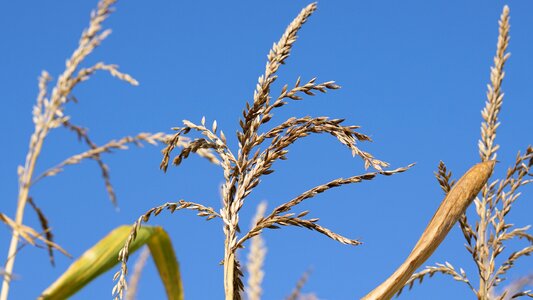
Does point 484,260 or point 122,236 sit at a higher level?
point 122,236

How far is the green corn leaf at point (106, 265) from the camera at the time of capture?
6.86 ft

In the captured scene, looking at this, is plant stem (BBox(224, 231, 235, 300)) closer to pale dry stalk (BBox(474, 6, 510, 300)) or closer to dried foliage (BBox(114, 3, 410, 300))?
Result: dried foliage (BBox(114, 3, 410, 300))

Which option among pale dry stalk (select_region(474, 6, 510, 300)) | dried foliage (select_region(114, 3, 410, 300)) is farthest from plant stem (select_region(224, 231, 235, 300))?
pale dry stalk (select_region(474, 6, 510, 300))

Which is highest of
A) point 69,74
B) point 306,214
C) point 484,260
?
point 69,74

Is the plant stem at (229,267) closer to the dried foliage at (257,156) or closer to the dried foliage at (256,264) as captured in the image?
the dried foliage at (257,156)

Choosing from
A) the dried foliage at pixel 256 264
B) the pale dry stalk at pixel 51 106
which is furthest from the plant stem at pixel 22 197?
the dried foliage at pixel 256 264

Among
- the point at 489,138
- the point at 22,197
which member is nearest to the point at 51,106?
the point at 22,197

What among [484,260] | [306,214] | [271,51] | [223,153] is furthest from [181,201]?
[484,260]

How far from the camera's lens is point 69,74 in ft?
7.05

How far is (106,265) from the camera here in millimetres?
2207

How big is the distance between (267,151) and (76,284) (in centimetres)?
67

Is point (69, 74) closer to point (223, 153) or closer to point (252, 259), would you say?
point (223, 153)

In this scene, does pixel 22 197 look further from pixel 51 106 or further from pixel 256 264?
pixel 256 264

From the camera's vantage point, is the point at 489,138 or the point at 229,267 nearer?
the point at 229,267
